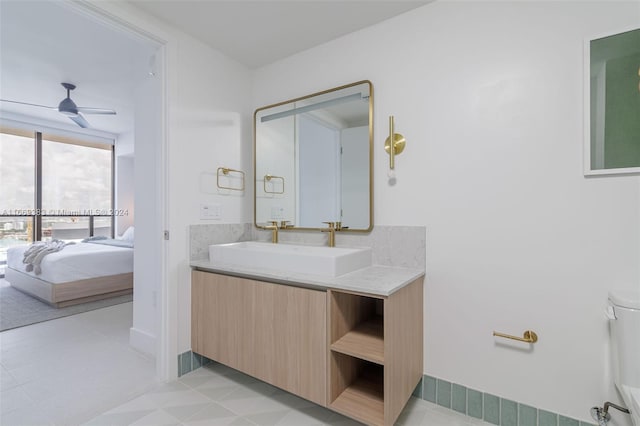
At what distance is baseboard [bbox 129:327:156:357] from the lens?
220cm

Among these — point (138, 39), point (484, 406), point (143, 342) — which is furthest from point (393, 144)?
point (143, 342)

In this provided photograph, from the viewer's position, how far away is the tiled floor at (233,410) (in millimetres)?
1472

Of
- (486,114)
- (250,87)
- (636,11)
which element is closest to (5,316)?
(250,87)

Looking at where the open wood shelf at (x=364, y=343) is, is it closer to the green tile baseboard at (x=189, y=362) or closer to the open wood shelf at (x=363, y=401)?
the open wood shelf at (x=363, y=401)

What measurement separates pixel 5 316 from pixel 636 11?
5094 mm

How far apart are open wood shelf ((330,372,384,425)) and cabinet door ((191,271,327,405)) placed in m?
0.10

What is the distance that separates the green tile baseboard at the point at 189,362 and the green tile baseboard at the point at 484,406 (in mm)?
1389

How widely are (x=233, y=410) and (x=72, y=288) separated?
2.93 m

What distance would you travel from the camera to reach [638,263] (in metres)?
1.19

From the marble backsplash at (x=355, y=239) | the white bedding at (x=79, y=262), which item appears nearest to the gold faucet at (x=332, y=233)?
the marble backsplash at (x=355, y=239)

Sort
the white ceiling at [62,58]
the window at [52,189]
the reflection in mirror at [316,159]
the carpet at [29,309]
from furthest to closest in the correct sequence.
Answer: 1. the window at [52,189]
2. the carpet at [29,309]
3. the white ceiling at [62,58]
4. the reflection in mirror at [316,159]

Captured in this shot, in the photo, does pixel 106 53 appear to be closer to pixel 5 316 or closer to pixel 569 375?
pixel 5 316

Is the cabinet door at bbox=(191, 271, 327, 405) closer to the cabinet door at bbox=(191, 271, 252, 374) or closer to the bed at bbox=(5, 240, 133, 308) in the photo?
the cabinet door at bbox=(191, 271, 252, 374)

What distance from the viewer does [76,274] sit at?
339cm
